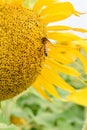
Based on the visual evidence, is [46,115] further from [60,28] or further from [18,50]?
[18,50]

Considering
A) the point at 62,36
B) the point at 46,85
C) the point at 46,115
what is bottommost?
the point at 46,115

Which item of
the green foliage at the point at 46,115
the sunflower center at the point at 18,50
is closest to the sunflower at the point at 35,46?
the sunflower center at the point at 18,50

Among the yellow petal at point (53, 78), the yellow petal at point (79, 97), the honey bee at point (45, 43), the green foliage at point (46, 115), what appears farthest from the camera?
the green foliage at point (46, 115)

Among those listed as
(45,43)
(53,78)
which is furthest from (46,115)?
(45,43)

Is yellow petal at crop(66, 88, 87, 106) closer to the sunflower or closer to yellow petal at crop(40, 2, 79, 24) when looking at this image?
the sunflower

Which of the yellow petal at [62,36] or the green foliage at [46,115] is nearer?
the yellow petal at [62,36]

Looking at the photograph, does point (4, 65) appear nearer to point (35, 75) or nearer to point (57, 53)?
point (35, 75)

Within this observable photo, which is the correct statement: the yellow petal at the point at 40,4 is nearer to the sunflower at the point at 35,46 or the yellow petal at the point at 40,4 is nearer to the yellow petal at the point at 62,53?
the sunflower at the point at 35,46
